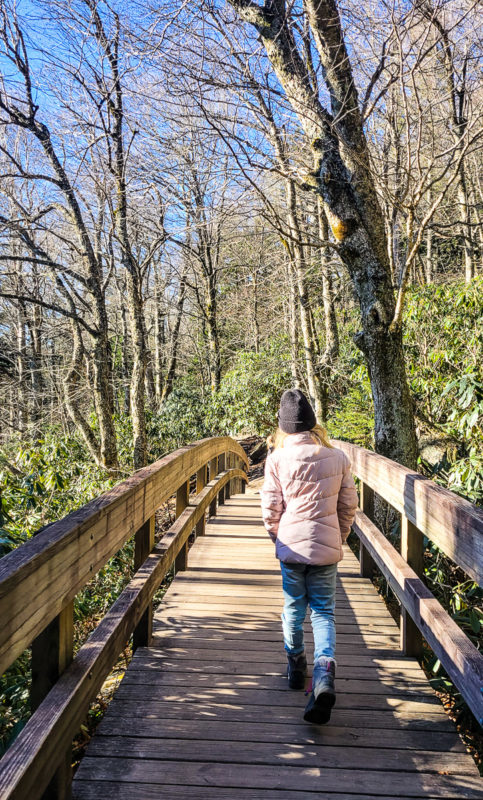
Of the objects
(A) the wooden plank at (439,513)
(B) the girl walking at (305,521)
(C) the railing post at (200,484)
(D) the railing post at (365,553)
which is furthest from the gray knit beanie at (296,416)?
(C) the railing post at (200,484)

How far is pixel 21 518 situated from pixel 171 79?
5.34 m

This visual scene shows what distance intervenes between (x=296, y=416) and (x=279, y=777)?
5.25ft

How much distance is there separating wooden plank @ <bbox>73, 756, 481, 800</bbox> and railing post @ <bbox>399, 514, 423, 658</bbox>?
96 cm

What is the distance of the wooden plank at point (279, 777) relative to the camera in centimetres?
189

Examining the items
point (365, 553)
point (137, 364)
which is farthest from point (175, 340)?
point (365, 553)

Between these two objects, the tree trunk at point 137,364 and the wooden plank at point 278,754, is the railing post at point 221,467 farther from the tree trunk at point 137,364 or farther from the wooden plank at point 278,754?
the wooden plank at point 278,754

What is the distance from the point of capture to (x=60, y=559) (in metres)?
1.73

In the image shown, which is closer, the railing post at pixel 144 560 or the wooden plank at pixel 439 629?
the wooden plank at pixel 439 629

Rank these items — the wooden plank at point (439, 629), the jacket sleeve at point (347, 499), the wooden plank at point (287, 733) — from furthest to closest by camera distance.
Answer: the jacket sleeve at point (347, 499) < the wooden plank at point (287, 733) < the wooden plank at point (439, 629)

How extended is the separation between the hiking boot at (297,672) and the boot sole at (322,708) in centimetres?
36

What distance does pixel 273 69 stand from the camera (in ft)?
20.8

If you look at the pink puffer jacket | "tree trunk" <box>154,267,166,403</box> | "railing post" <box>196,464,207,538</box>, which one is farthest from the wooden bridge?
"tree trunk" <box>154,267,166,403</box>

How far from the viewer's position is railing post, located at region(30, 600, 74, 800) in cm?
171

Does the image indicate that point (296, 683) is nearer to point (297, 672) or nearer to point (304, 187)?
point (297, 672)
